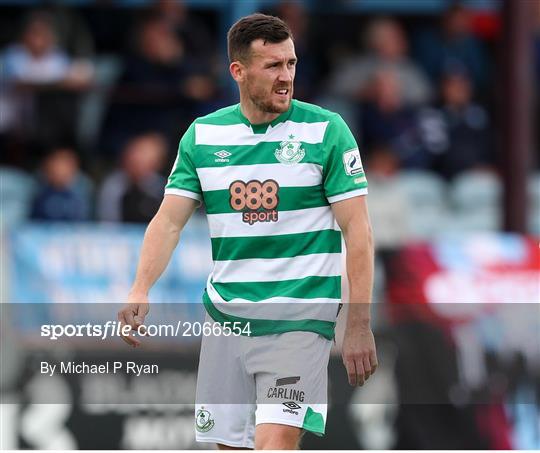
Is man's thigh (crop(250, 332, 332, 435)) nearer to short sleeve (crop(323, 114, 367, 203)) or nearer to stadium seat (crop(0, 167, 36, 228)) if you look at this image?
short sleeve (crop(323, 114, 367, 203))

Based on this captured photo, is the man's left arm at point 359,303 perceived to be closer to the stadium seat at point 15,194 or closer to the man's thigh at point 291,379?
the man's thigh at point 291,379

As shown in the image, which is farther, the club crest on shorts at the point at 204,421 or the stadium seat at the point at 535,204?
the stadium seat at the point at 535,204

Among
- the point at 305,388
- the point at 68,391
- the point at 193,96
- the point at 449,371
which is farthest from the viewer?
the point at 193,96

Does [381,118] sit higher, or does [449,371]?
[381,118]

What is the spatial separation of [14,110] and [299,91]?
92.3 inches

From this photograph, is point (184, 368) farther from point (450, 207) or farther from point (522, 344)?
point (450, 207)

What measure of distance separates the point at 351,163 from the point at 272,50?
534 millimetres

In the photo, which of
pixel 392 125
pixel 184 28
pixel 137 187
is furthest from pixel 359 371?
pixel 184 28

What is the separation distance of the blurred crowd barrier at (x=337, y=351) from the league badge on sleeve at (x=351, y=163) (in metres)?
3.02

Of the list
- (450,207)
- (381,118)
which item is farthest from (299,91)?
(450,207)

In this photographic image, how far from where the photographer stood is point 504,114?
38.8ft

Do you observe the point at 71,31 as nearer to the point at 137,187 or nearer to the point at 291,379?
the point at 137,187

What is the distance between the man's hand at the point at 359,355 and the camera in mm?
5488

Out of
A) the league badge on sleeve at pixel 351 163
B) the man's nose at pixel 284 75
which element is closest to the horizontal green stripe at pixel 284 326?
the league badge on sleeve at pixel 351 163
